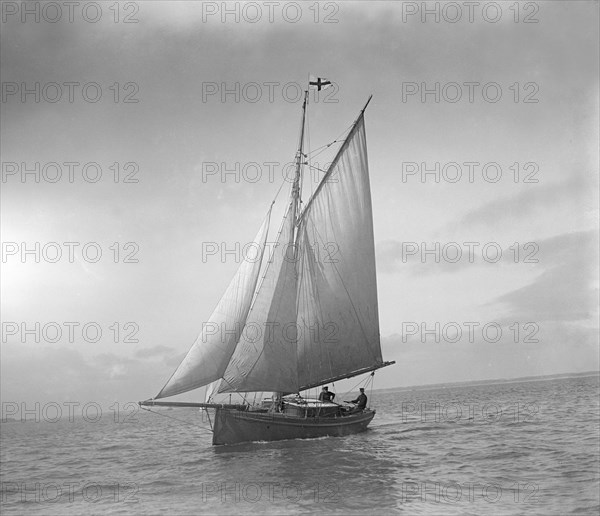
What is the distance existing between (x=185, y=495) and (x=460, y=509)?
5.01m

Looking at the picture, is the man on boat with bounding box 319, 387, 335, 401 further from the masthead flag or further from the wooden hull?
the masthead flag

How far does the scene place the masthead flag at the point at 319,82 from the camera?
14.3 meters

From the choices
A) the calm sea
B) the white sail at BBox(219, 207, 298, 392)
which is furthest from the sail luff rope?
the calm sea

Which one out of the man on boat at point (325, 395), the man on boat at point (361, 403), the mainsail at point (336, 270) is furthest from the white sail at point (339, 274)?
the man on boat at point (361, 403)

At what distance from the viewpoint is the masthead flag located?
1427 cm

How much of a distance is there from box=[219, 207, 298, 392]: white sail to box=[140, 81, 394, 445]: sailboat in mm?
27

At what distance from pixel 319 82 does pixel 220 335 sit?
6780 millimetres

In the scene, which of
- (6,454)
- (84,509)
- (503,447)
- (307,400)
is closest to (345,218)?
(307,400)

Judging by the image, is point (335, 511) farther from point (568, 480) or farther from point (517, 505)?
point (568, 480)

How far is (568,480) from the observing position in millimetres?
10648

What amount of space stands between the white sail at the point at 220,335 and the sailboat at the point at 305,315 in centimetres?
3

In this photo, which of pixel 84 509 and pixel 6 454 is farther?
pixel 6 454

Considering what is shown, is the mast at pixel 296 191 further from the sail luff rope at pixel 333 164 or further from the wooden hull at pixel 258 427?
the wooden hull at pixel 258 427

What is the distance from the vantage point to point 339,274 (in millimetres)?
18625
